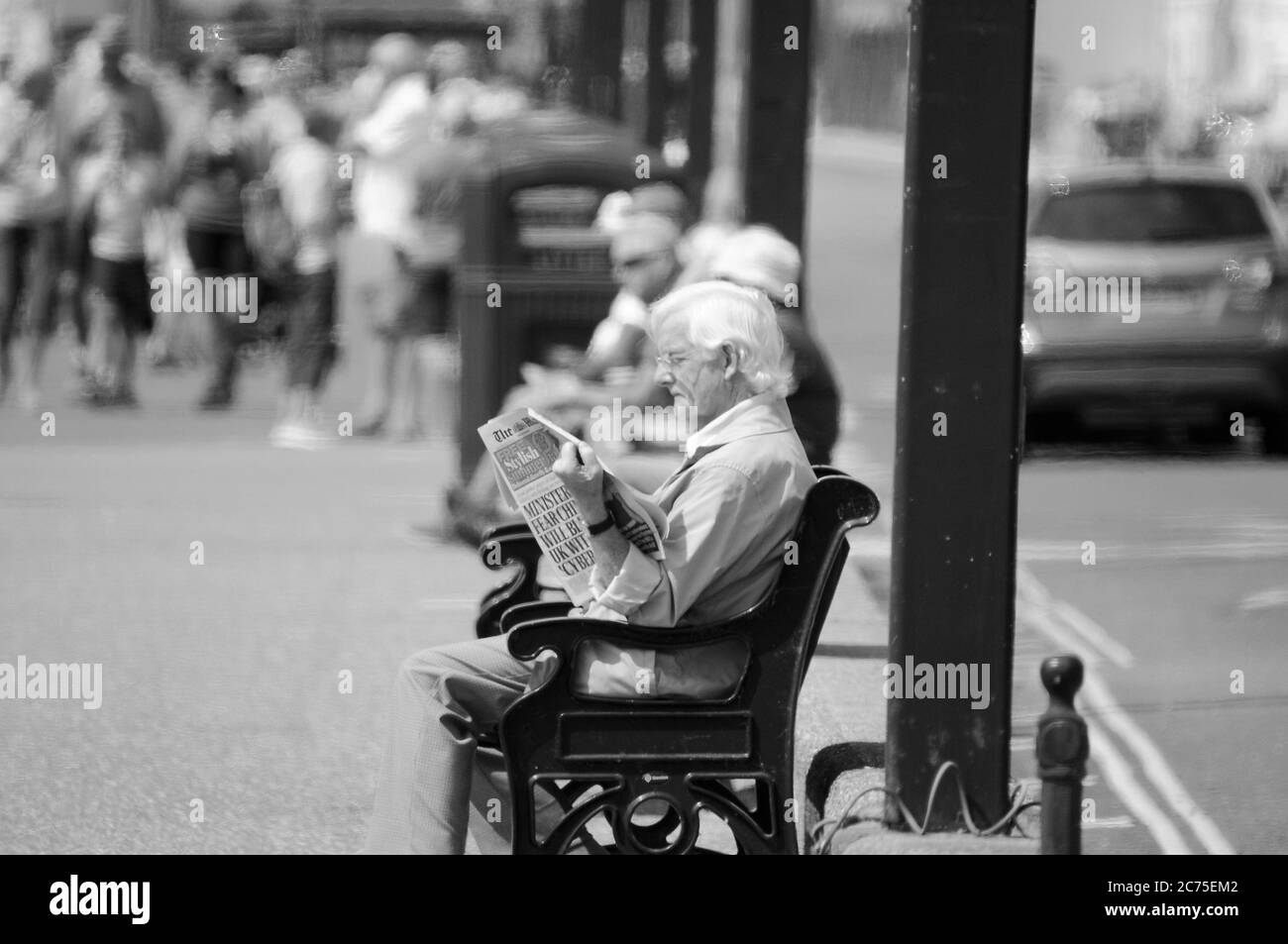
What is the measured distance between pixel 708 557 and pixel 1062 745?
85cm

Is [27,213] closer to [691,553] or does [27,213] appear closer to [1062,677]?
[691,553]

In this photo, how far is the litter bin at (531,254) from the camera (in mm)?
9492

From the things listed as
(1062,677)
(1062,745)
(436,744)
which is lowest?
(436,744)

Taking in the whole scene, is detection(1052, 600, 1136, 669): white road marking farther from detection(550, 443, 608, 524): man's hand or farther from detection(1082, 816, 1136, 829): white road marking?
detection(550, 443, 608, 524): man's hand

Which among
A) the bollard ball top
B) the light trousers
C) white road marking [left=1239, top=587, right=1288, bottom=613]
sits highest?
the bollard ball top

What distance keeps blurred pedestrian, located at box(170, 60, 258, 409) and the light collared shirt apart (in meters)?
10.2

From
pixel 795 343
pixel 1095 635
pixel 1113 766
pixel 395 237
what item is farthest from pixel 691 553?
pixel 395 237

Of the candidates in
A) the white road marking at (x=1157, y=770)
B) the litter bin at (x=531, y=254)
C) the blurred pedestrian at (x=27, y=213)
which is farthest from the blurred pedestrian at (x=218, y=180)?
the white road marking at (x=1157, y=770)

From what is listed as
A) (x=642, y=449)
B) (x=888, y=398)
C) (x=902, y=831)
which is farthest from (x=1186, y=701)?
(x=888, y=398)

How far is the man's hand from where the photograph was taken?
14.4ft

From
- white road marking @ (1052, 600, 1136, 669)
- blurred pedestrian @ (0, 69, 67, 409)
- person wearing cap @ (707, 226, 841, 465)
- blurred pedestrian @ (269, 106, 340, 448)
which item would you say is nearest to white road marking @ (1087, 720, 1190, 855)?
white road marking @ (1052, 600, 1136, 669)

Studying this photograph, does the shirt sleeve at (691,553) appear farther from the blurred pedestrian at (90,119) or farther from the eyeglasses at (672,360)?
the blurred pedestrian at (90,119)

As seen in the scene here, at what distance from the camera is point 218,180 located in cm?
1477
